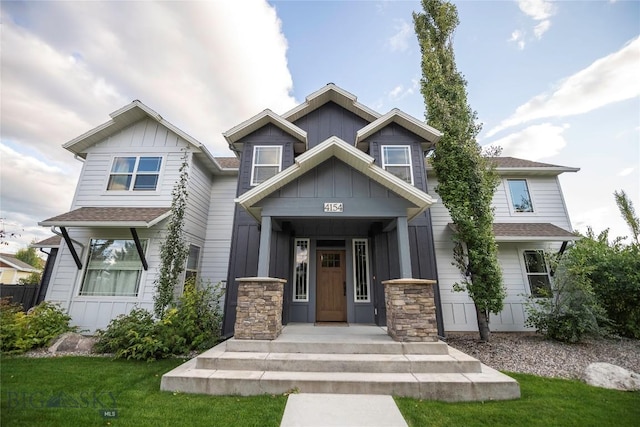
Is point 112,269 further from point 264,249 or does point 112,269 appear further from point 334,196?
point 334,196

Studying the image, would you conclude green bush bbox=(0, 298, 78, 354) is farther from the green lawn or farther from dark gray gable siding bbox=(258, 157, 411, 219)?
dark gray gable siding bbox=(258, 157, 411, 219)

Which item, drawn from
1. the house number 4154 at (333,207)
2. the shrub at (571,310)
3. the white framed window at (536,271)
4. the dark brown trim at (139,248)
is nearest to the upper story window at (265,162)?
the house number 4154 at (333,207)

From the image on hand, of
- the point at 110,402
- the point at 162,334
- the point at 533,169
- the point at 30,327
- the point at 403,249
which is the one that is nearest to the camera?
the point at 110,402

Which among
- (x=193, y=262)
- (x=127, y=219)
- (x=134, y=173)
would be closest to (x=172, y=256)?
(x=127, y=219)

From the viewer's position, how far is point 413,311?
16.5ft

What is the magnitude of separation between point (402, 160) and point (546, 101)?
23.1 feet

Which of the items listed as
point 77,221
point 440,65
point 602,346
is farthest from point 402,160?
point 77,221

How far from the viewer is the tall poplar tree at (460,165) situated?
265 inches

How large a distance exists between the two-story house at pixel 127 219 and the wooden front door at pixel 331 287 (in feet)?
12.7

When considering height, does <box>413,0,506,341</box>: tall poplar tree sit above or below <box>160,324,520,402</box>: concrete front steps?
above

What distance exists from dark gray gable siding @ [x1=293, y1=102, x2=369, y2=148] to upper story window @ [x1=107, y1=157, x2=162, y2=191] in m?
5.27

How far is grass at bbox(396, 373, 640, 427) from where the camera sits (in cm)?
322

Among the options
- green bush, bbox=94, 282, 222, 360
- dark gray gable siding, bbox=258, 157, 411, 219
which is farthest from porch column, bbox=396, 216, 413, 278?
green bush, bbox=94, 282, 222, 360

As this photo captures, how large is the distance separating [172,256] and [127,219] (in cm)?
177
